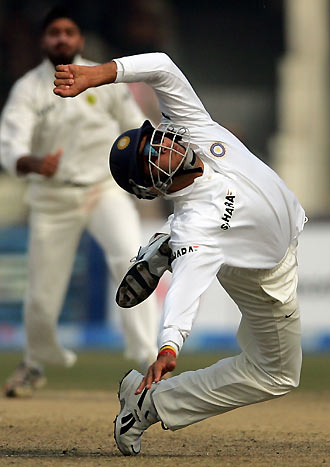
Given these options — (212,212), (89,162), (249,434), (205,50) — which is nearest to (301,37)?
(205,50)

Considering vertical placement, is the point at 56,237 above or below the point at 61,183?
below

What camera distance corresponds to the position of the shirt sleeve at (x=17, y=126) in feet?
23.9

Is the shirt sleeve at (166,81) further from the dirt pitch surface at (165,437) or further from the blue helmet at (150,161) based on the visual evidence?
the dirt pitch surface at (165,437)

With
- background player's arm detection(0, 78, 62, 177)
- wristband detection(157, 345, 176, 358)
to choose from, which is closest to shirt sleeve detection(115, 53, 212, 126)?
wristband detection(157, 345, 176, 358)

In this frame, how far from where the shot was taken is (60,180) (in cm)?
747

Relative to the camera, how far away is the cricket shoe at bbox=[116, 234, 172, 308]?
4633mm

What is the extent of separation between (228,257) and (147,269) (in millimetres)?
417

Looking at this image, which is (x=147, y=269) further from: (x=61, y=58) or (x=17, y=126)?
(x=61, y=58)

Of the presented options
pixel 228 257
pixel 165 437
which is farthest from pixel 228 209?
pixel 165 437

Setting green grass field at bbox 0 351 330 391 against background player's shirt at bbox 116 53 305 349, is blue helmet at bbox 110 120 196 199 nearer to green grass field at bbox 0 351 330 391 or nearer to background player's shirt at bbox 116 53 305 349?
background player's shirt at bbox 116 53 305 349

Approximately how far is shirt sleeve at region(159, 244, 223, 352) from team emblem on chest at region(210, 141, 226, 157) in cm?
48

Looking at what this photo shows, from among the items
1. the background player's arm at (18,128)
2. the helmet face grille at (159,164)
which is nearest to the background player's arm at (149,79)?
the helmet face grille at (159,164)

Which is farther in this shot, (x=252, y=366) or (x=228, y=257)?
(x=252, y=366)

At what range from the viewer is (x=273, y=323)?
15.4ft
